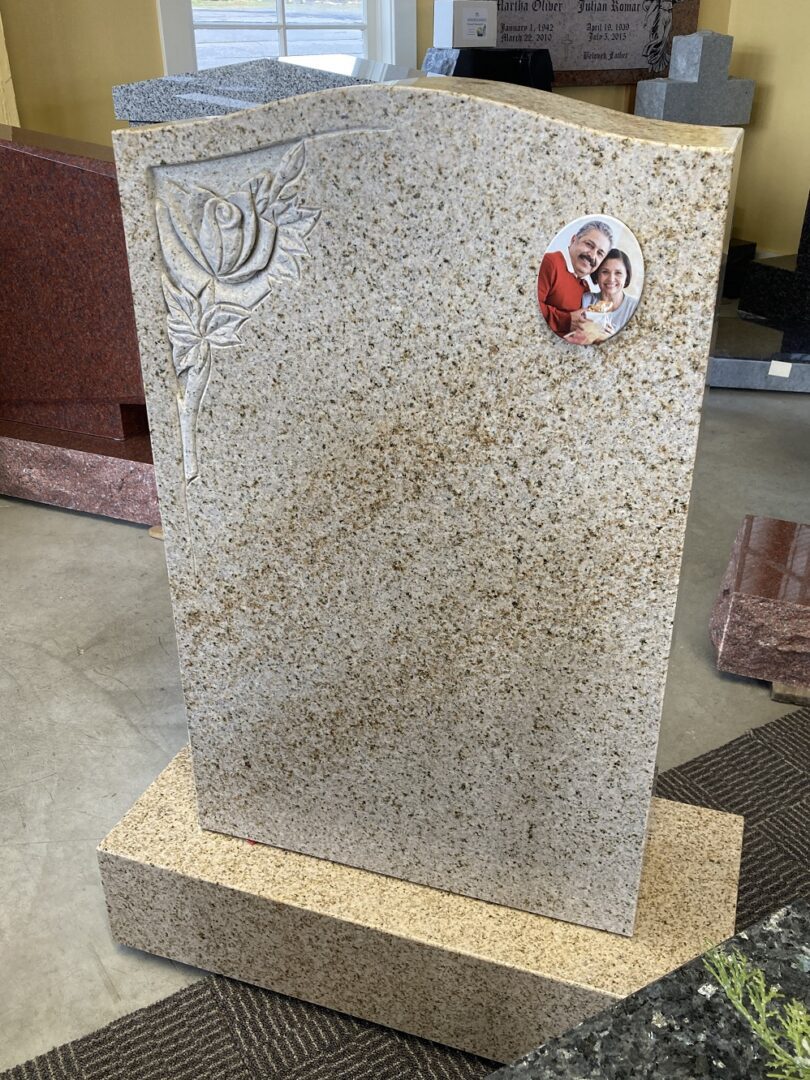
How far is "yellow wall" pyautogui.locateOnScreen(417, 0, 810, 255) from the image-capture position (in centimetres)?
508

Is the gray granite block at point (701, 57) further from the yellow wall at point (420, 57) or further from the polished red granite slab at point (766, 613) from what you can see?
the polished red granite slab at point (766, 613)

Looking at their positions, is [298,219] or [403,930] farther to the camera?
[403,930]

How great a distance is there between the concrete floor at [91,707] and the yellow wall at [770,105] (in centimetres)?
254

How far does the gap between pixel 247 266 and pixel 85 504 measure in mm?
1922

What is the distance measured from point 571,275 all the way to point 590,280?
19 mm

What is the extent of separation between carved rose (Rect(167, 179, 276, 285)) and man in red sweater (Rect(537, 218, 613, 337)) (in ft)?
1.01

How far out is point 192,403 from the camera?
3.94ft

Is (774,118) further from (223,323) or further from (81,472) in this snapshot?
(223,323)

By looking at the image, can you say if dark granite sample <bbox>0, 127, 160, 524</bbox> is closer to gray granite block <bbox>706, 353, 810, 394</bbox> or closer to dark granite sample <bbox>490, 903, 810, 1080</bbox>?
gray granite block <bbox>706, 353, 810, 394</bbox>

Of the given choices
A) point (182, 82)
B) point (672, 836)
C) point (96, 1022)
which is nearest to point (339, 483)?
point (672, 836)

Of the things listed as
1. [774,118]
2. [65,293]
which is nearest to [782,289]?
[774,118]

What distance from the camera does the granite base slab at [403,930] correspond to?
126 centimetres

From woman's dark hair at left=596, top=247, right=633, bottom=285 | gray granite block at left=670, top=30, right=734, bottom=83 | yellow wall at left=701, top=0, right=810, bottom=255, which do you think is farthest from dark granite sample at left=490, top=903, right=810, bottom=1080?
yellow wall at left=701, top=0, right=810, bottom=255

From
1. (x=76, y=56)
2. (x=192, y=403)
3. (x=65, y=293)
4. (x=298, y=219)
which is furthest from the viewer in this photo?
(x=76, y=56)
